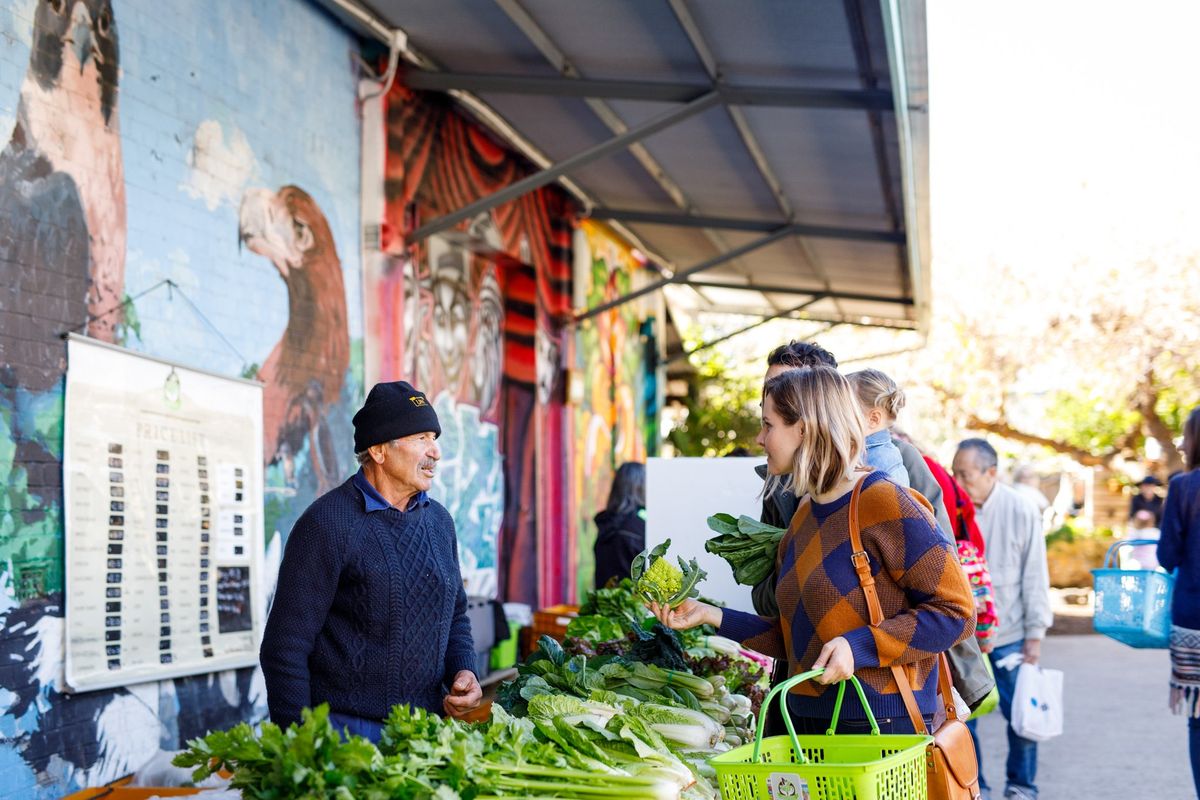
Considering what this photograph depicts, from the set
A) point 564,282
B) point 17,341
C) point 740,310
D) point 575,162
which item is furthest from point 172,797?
point 740,310

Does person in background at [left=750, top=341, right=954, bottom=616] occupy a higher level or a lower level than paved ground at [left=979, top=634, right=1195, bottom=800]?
higher

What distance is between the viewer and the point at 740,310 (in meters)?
21.0

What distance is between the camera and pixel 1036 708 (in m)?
6.95

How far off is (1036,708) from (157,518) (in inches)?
190

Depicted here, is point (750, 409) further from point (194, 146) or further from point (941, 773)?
point (941, 773)

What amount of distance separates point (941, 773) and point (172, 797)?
2.60 meters

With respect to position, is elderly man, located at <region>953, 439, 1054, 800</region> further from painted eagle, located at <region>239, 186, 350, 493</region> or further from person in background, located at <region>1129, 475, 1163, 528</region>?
person in background, located at <region>1129, 475, 1163, 528</region>

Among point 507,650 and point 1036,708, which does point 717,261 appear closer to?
point 507,650

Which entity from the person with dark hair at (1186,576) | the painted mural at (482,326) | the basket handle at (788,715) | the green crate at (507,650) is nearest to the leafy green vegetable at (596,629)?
the basket handle at (788,715)

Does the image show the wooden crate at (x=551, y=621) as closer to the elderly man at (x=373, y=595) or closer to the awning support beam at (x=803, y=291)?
the elderly man at (x=373, y=595)

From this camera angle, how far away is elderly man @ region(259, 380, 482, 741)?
3.75 metres

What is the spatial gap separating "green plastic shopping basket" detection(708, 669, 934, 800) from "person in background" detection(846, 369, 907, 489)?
92 centimetres

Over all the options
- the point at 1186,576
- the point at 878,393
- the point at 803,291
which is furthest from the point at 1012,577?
the point at 803,291

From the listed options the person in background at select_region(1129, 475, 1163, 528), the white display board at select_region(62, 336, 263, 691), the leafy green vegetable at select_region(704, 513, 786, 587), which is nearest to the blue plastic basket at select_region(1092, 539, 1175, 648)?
the leafy green vegetable at select_region(704, 513, 786, 587)
